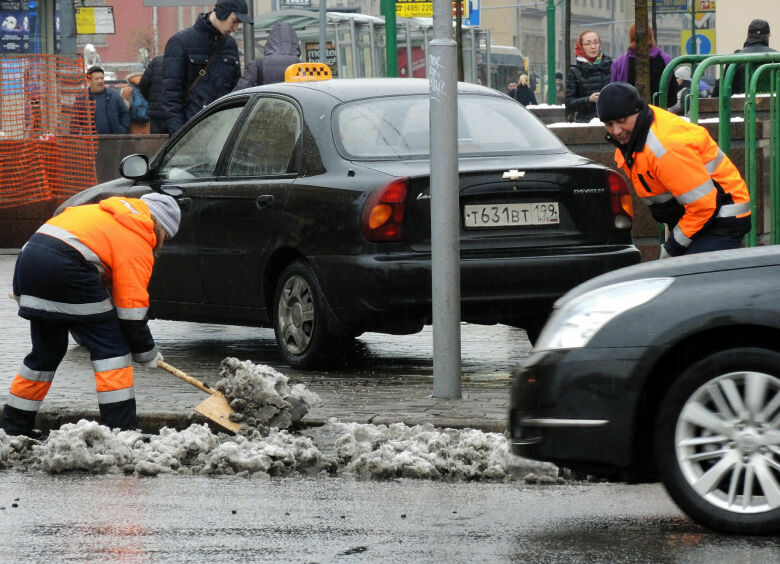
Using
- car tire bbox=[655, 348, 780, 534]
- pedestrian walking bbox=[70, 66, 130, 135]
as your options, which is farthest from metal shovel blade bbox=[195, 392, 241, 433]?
pedestrian walking bbox=[70, 66, 130, 135]

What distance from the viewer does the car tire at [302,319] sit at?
9195 millimetres

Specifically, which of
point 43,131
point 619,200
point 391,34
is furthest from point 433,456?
point 391,34

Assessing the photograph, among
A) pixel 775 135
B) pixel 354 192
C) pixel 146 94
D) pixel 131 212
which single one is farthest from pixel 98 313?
pixel 146 94

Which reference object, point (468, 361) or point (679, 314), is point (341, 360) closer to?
point (468, 361)

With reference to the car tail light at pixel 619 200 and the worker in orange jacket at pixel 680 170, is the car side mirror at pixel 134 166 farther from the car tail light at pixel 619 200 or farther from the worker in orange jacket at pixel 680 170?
the worker in orange jacket at pixel 680 170

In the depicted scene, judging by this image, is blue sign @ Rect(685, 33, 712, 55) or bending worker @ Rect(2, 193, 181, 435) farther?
blue sign @ Rect(685, 33, 712, 55)

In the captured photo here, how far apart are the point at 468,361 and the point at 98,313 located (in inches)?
127

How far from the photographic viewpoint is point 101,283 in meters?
7.46

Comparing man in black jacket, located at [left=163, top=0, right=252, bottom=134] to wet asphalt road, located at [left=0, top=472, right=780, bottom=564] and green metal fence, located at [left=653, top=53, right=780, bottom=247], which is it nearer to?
green metal fence, located at [left=653, top=53, right=780, bottom=247]

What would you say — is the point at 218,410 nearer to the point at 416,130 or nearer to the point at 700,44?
the point at 416,130

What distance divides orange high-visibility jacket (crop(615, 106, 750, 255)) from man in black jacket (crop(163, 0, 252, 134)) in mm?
6387

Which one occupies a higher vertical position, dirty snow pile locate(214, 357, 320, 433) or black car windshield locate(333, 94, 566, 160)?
black car windshield locate(333, 94, 566, 160)

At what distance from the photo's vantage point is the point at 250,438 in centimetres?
741

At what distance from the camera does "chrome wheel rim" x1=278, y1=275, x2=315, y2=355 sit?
9.34 metres
